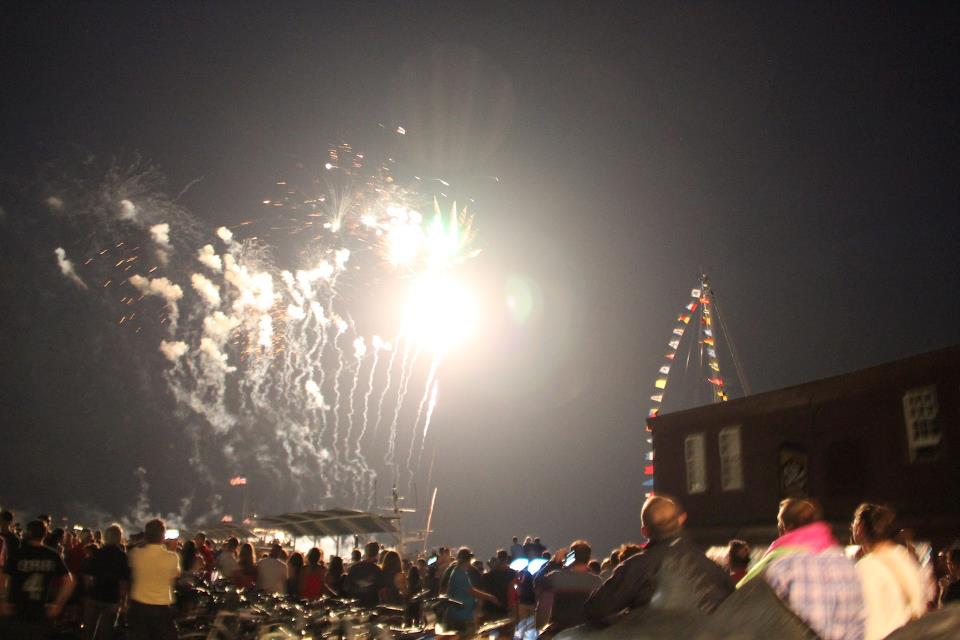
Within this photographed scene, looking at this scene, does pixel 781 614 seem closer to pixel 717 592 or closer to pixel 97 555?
pixel 717 592

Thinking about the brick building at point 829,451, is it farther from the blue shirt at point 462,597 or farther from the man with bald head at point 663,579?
the man with bald head at point 663,579

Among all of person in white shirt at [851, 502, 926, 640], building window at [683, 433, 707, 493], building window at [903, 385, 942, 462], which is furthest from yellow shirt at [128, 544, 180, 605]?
building window at [683, 433, 707, 493]

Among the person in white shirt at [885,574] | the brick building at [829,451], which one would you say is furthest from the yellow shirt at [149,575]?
the brick building at [829,451]

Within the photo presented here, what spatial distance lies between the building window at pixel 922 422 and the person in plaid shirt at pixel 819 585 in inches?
823

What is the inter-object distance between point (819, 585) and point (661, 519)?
43.1 inches

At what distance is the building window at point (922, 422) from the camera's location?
21.5 metres

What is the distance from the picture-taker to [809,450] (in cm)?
2591

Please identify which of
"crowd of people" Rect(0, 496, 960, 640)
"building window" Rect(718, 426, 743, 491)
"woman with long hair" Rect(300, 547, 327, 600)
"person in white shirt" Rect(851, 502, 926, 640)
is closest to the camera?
"crowd of people" Rect(0, 496, 960, 640)

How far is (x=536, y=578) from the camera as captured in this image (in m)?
9.36

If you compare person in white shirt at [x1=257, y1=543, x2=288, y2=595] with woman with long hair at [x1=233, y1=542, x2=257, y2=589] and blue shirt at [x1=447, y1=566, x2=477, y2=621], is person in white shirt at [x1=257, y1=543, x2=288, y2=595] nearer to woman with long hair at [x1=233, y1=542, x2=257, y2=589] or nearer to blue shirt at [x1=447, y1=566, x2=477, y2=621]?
woman with long hair at [x1=233, y1=542, x2=257, y2=589]

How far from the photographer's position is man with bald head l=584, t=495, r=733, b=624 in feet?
11.0

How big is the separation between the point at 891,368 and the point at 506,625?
55.4ft

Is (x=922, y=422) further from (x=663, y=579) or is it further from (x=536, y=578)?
(x=663, y=579)

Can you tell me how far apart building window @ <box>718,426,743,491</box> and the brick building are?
0.04 meters
